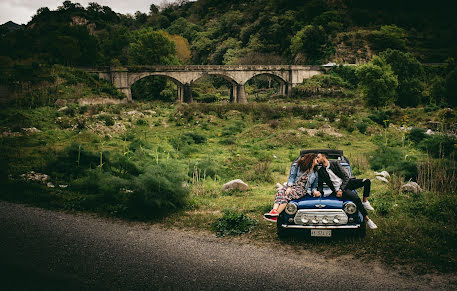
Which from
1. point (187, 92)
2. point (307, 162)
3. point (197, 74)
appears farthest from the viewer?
point (187, 92)

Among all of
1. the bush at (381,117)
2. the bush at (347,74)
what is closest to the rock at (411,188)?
the bush at (381,117)

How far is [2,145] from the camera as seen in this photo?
17250mm

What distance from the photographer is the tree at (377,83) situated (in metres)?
33.9

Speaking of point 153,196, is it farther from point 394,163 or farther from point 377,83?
point 377,83

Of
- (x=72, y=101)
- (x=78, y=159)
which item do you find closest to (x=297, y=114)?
(x=78, y=159)

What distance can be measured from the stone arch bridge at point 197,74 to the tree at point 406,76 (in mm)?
20639

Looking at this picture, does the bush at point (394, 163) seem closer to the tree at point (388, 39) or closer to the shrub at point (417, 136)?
the shrub at point (417, 136)

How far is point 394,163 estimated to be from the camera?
14266 millimetres

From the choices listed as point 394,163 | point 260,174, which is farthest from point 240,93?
point 394,163

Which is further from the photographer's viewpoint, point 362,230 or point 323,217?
point 362,230

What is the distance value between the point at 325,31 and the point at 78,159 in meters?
73.2

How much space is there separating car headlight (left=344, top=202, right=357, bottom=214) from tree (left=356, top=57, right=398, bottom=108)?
30.4 metres

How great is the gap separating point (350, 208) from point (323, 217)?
0.64 metres

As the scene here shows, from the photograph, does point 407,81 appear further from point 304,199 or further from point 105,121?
point 304,199
